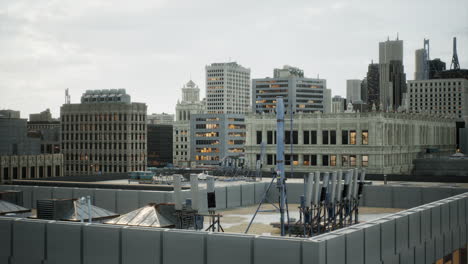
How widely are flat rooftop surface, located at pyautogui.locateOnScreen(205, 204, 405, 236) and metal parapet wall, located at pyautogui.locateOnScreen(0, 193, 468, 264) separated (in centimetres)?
926

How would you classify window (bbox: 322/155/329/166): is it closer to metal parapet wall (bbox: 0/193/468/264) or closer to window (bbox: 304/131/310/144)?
window (bbox: 304/131/310/144)

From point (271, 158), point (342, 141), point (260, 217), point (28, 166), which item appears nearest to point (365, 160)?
point (342, 141)

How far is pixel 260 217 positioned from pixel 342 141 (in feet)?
323

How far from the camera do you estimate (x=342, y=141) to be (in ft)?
470

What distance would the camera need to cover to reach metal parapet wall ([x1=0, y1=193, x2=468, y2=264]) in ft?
80.2

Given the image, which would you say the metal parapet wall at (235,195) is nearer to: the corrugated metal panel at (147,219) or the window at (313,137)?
the corrugated metal panel at (147,219)

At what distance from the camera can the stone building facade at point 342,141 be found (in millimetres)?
140375

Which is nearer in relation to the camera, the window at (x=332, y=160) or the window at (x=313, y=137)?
the window at (x=332, y=160)

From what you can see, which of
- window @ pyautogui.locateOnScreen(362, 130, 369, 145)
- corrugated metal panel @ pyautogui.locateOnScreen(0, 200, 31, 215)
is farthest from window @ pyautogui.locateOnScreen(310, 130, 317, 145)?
corrugated metal panel @ pyautogui.locateOnScreen(0, 200, 31, 215)

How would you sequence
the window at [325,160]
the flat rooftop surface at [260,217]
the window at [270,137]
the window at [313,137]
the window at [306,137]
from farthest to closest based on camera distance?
the window at [270,137]
the window at [306,137]
the window at [313,137]
the window at [325,160]
the flat rooftop surface at [260,217]

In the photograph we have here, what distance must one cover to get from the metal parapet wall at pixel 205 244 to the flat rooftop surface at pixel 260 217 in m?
9.26

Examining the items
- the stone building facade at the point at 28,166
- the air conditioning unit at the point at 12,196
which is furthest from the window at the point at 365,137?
the air conditioning unit at the point at 12,196

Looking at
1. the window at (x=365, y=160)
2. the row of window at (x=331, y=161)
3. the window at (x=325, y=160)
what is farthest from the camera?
the window at (x=325, y=160)

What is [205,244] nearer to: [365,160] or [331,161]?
[365,160]
